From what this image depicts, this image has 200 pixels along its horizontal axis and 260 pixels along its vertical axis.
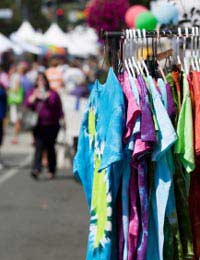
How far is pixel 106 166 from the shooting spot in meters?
4.56

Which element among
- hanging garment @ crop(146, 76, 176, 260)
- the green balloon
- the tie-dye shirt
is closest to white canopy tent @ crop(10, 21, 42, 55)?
the green balloon

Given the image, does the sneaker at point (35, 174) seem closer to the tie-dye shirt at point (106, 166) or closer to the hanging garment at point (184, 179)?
the tie-dye shirt at point (106, 166)

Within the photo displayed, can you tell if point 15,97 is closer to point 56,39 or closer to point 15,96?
point 15,96

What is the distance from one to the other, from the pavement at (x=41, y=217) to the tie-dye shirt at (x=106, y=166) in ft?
9.62

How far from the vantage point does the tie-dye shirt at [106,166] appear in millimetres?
4602

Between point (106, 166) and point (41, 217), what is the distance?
524 centimetres

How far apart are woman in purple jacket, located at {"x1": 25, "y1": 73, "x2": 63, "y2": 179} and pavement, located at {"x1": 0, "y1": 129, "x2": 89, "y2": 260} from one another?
49 centimetres

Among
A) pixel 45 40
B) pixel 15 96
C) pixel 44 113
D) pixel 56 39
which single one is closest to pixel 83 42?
pixel 56 39

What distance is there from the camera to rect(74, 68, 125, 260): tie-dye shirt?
4602 mm

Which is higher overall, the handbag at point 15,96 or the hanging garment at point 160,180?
the handbag at point 15,96

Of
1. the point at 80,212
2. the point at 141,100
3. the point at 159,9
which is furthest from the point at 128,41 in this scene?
the point at 80,212

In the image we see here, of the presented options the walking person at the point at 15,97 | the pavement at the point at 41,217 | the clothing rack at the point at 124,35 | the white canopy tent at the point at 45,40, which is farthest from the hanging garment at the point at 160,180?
the white canopy tent at the point at 45,40

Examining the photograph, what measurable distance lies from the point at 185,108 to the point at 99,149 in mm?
535

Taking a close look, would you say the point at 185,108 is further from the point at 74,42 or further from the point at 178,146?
the point at 74,42
